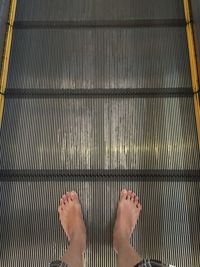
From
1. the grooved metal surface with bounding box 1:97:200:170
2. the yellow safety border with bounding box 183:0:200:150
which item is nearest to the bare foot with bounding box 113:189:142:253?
the grooved metal surface with bounding box 1:97:200:170

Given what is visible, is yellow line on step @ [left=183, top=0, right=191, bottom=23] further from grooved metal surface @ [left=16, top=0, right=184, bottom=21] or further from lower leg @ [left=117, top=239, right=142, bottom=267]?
lower leg @ [left=117, top=239, right=142, bottom=267]

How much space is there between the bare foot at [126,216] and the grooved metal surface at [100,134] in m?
0.18

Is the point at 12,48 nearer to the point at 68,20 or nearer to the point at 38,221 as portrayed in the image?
A: the point at 68,20

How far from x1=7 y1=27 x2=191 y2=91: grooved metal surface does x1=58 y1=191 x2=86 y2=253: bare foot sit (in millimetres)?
738

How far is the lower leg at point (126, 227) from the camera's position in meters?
1.75

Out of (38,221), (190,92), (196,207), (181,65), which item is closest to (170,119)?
(190,92)

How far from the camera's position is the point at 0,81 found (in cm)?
219

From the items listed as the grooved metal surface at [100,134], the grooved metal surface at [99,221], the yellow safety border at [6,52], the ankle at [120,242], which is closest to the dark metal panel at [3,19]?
the yellow safety border at [6,52]

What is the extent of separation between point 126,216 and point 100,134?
0.52m

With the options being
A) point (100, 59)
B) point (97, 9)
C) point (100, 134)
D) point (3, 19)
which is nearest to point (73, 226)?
point (100, 134)

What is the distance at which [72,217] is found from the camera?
193 centimetres

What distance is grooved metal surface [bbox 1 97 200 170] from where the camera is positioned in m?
2.05

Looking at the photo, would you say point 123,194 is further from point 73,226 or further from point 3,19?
point 3,19

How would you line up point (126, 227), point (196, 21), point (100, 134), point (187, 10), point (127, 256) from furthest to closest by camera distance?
point (187, 10)
point (196, 21)
point (100, 134)
point (126, 227)
point (127, 256)
